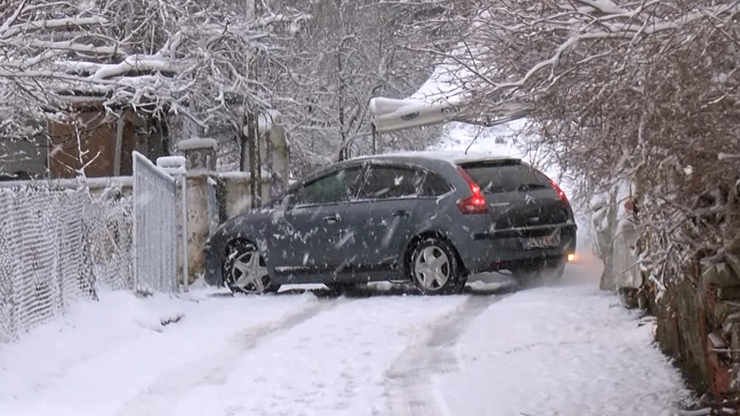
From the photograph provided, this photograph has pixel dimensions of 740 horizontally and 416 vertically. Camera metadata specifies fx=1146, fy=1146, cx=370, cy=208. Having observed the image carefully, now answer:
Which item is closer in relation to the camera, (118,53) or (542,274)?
(118,53)

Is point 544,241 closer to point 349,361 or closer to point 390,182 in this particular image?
point 390,182

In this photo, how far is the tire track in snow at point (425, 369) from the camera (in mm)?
6786

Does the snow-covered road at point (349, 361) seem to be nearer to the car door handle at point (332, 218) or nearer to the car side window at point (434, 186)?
the car side window at point (434, 186)

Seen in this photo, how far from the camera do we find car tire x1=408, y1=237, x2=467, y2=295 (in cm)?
1149

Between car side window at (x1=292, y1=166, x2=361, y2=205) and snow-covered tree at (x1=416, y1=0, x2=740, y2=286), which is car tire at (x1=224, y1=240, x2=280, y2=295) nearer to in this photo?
car side window at (x1=292, y1=166, x2=361, y2=205)

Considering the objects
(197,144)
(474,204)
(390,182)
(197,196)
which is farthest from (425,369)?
(197,144)

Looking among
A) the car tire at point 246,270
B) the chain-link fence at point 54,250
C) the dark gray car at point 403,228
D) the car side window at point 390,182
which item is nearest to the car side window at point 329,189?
the dark gray car at point 403,228

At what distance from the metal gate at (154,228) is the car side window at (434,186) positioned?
103 inches

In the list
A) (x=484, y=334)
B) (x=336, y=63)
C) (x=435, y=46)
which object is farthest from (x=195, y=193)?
(x=336, y=63)

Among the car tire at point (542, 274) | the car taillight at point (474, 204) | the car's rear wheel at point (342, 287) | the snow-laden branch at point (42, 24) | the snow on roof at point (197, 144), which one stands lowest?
the car's rear wheel at point (342, 287)

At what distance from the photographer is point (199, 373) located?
790cm

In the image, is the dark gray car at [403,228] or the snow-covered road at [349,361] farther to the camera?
the dark gray car at [403,228]

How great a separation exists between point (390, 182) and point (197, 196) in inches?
126

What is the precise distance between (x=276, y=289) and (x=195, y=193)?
228 centimetres
